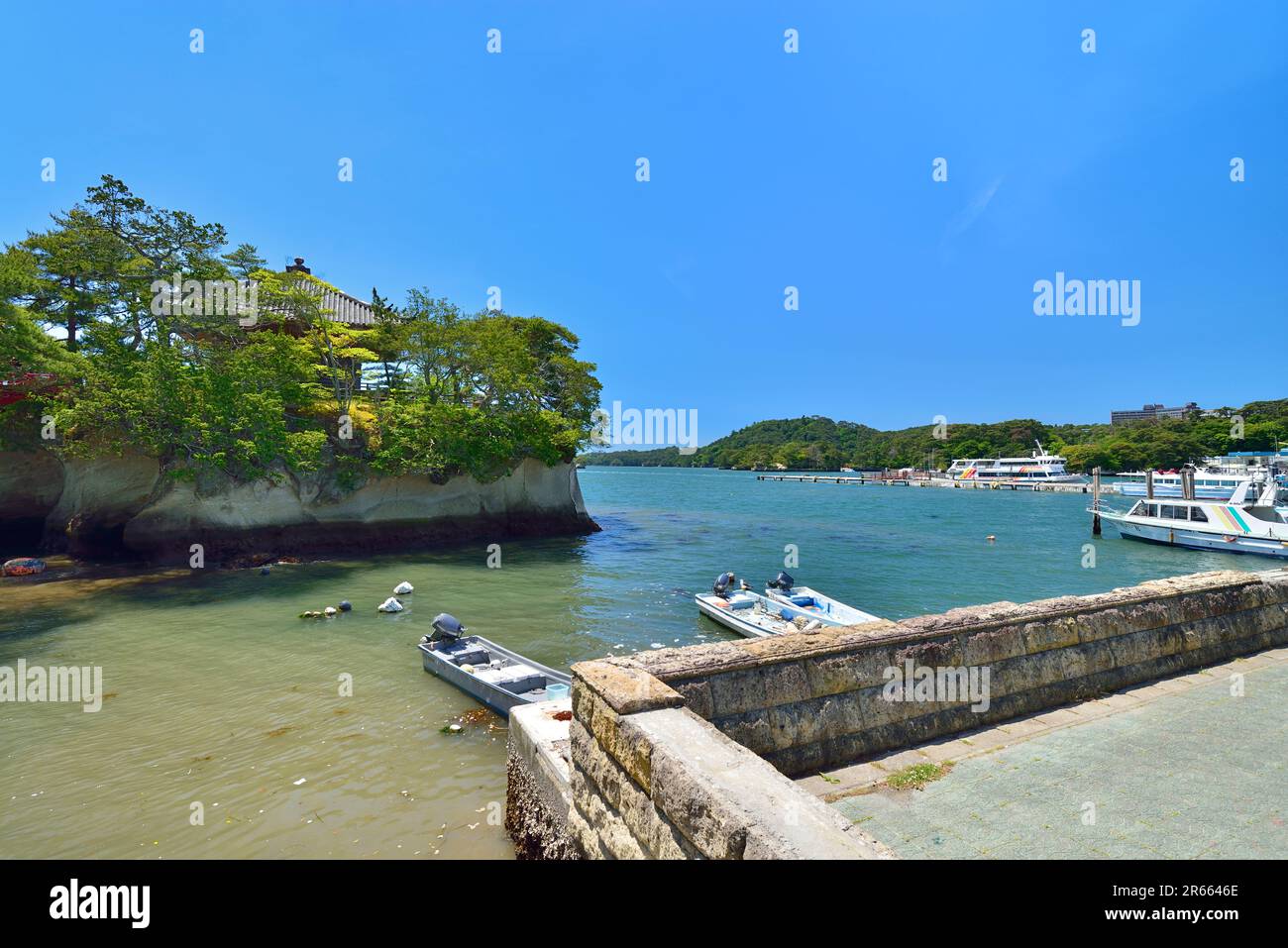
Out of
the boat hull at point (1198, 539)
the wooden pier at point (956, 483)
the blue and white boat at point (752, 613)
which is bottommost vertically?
the boat hull at point (1198, 539)

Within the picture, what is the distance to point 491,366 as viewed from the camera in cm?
3450

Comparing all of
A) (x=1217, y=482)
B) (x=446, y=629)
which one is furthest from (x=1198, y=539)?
(x=446, y=629)

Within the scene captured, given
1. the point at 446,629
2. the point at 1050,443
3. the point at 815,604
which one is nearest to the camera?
the point at 446,629

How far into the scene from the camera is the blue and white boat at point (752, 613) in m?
16.0

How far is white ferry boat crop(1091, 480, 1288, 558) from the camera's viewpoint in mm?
32625

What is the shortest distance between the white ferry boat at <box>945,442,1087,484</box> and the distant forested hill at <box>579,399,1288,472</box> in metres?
10.8

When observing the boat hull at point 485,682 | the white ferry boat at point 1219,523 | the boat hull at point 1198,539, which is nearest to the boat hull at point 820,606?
the boat hull at point 485,682

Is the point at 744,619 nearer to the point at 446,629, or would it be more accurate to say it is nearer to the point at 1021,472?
the point at 446,629

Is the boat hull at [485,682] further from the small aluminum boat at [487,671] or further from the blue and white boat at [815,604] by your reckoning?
the blue and white boat at [815,604]

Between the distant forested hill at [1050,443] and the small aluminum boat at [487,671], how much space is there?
32.0m

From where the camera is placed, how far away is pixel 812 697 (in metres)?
5.66

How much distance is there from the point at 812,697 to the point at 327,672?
12.1m

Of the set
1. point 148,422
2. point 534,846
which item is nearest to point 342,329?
point 148,422
